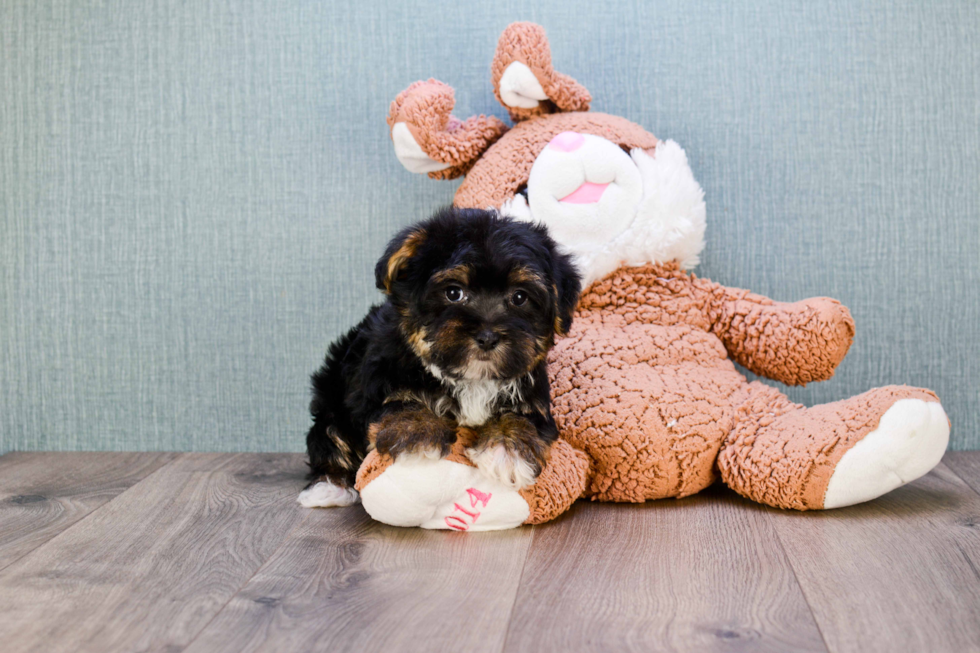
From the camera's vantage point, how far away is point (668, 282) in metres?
2.61

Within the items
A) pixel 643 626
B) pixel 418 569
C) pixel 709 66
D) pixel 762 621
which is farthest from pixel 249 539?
pixel 709 66

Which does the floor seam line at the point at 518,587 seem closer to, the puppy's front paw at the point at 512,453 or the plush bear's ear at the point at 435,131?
the puppy's front paw at the point at 512,453

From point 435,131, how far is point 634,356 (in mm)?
974

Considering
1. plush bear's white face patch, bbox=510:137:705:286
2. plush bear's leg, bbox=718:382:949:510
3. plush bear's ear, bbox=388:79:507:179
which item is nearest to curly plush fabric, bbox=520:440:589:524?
plush bear's leg, bbox=718:382:949:510

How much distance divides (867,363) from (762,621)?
1755mm

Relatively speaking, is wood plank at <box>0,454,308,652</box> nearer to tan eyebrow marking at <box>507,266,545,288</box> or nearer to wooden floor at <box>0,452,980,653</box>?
wooden floor at <box>0,452,980,653</box>

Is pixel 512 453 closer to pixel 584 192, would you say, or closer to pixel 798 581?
pixel 798 581

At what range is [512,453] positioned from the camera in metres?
2.01

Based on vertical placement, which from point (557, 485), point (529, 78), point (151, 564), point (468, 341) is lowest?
point (151, 564)

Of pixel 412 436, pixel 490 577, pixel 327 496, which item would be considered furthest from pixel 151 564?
pixel 490 577

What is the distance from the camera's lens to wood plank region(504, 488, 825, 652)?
151 cm

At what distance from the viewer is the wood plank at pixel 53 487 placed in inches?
86.1

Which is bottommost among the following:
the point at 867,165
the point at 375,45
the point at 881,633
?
the point at 881,633

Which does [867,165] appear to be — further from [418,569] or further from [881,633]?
[418,569]
